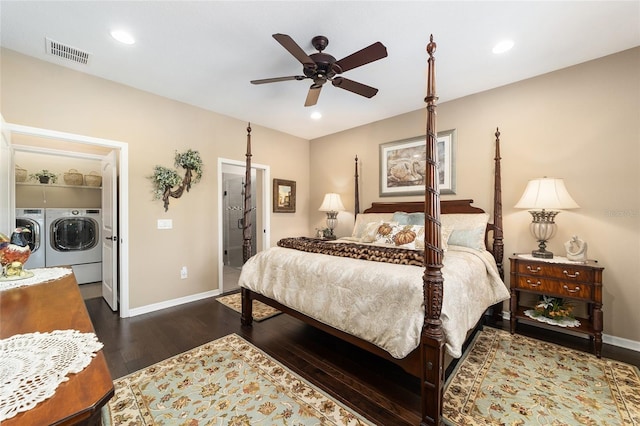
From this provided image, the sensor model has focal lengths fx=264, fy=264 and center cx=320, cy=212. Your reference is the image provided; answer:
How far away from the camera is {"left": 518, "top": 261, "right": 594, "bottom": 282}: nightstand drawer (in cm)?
231

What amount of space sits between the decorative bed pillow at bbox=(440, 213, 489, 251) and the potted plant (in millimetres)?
6264

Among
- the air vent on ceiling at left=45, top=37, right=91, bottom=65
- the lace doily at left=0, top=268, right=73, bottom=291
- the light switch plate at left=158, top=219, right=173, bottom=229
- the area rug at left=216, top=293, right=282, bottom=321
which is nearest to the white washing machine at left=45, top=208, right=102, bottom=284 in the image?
the light switch plate at left=158, top=219, right=173, bottom=229

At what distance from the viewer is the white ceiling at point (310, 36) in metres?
1.93

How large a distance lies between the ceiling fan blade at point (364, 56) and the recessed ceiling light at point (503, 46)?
1168mm

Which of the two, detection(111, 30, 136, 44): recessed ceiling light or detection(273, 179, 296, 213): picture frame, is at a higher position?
detection(111, 30, 136, 44): recessed ceiling light

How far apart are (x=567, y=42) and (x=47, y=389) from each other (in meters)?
3.79

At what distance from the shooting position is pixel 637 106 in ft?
7.75

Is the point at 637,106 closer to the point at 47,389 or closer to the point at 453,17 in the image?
the point at 453,17

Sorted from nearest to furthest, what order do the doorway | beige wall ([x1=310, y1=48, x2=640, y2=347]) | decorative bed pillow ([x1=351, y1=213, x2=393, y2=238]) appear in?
beige wall ([x1=310, y1=48, x2=640, y2=347]), decorative bed pillow ([x1=351, y1=213, x2=393, y2=238]), the doorway

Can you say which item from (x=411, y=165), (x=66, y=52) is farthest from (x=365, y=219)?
(x=66, y=52)

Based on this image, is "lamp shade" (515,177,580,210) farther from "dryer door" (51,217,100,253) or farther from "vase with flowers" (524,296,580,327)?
"dryer door" (51,217,100,253)

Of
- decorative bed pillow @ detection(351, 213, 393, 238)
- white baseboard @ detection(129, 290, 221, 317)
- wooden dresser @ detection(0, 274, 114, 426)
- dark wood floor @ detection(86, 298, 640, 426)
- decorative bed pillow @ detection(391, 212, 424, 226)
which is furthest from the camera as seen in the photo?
decorative bed pillow @ detection(351, 213, 393, 238)

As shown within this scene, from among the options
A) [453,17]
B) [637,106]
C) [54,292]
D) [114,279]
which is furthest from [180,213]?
[637,106]

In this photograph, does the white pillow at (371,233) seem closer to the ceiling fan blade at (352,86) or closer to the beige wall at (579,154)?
the beige wall at (579,154)
